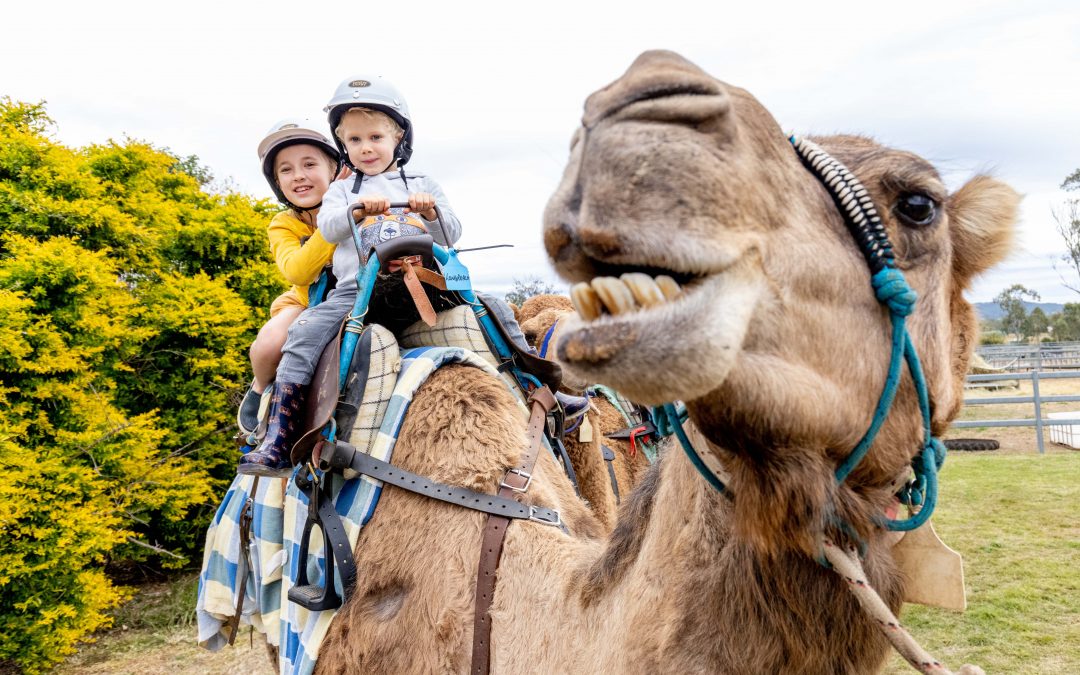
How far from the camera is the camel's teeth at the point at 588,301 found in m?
1.22

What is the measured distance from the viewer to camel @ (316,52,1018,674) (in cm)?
117

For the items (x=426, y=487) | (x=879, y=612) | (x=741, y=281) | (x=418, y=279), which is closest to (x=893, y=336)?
(x=741, y=281)

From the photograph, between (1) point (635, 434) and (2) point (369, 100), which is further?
(1) point (635, 434)

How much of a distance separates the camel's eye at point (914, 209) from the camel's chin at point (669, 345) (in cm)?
58

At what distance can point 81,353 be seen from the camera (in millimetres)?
6195

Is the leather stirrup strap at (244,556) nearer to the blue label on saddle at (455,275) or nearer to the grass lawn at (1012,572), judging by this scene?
the blue label on saddle at (455,275)

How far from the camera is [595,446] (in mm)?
4246

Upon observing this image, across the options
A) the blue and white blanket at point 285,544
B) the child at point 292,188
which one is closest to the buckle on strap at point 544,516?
the blue and white blanket at point 285,544

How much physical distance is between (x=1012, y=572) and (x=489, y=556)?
21.9 ft

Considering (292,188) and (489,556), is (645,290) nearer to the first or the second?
(489,556)

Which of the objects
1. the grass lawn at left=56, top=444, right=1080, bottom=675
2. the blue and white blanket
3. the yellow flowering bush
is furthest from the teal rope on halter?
the yellow flowering bush

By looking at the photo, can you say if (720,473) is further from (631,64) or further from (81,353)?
(81,353)

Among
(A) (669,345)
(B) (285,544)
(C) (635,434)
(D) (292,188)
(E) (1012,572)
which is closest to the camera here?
(A) (669,345)

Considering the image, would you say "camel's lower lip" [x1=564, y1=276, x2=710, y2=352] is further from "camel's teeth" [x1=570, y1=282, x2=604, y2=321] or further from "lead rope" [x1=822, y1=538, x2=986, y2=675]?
"lead rope" [x1=822, y1=538, x2=986, y2=675]
